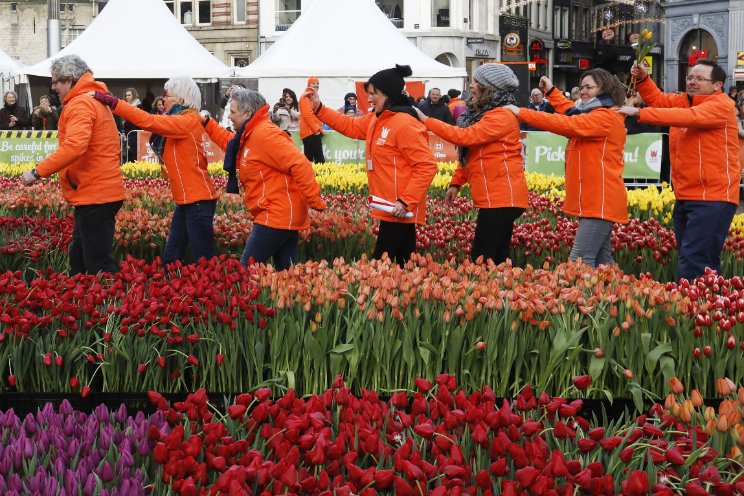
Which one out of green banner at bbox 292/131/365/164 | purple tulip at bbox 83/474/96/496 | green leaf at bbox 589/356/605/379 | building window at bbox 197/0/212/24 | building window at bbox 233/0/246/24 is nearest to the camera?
purple tulip at bbox 83/474/96/496

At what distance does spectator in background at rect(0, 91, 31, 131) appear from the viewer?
21422 millimetres

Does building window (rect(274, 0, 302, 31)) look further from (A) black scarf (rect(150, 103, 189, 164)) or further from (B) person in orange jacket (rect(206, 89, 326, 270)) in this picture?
(B) person in orange jacket (rect(206, 89, 326, 270))

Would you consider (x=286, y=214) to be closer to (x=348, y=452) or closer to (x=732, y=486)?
(x=348, y=452)

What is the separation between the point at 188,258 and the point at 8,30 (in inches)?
2072

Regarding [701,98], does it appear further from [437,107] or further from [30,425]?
[437,107]

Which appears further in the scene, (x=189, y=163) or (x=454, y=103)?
(x=454, y=103)

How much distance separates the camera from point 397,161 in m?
7.73

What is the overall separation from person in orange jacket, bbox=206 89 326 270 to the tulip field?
152cm

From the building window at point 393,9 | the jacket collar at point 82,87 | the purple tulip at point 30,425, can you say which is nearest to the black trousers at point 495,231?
the jacket collar at point 82,87

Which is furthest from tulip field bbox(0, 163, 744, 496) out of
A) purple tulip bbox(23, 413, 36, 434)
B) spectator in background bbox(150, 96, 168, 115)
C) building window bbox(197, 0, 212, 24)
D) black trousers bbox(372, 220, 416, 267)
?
building window bbox(197, 0, 212, 24)

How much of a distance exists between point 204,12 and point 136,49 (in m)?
28.9

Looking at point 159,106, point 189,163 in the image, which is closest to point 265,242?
point 189,163

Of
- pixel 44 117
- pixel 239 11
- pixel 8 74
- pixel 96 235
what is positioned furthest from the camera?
pixel 239 11

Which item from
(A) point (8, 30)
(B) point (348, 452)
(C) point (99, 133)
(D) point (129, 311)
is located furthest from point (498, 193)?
(A) point (8, 30)
